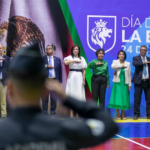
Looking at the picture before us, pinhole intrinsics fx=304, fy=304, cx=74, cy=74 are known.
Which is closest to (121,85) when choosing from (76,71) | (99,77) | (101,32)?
(99,77)

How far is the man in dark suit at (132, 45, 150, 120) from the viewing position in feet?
23.7

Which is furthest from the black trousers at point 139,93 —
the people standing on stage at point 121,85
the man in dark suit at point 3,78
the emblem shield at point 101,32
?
the man in dark suit at point 3,78

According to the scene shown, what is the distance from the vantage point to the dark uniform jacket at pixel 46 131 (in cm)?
87

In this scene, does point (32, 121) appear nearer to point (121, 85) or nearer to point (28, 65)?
point (28, 65)

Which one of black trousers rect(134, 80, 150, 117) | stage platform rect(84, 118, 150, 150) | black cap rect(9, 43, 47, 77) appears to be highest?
black cap rect(9, 43, 47, 77)

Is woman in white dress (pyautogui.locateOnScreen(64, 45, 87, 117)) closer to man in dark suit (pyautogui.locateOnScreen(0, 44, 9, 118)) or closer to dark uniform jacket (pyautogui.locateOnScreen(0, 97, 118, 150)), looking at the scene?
man in dark suit (pyautogui.locateOnScreen(0, 44, 9, 118))

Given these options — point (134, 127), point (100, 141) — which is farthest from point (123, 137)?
point (100, 141)

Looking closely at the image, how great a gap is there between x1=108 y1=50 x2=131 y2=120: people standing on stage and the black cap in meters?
6.36

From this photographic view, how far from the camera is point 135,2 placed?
811cm

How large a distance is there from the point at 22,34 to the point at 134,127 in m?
3.75

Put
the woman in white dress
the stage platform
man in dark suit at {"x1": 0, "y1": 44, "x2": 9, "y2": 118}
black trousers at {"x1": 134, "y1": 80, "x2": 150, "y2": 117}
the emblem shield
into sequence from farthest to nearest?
the emblem shield, black trousers at {"x1": 134, "y1": 80, "x2": 150, "y2": 117}, the woman in white dress, man in dark suit at {"x1": 0, "y1": 44, "x2": 9, "y2": 118}, the stage platform

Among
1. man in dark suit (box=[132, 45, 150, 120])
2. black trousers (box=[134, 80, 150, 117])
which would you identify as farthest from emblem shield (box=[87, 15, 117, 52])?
black trousers (box=[134, 80, 150, 117])

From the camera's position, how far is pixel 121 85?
24.1 feet

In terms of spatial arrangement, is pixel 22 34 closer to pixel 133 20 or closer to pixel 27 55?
pixel 133 20
